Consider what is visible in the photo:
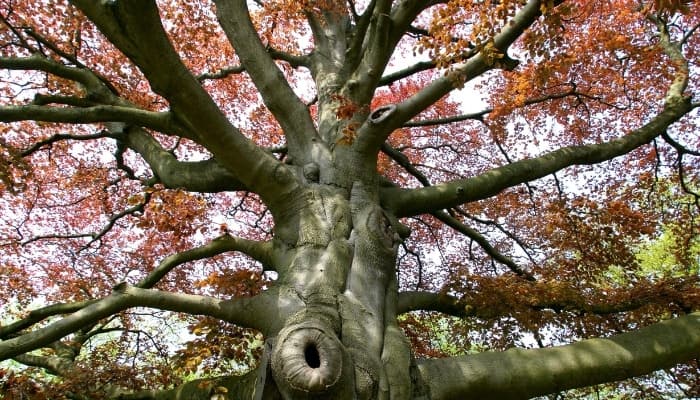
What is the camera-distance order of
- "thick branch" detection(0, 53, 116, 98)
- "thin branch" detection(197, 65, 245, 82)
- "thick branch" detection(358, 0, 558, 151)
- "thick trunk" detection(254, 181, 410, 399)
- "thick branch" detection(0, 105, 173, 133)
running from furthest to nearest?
"thin branch" detection(197, 65, 245, 82) < "thick branch" detection(0, 53, 116, 98) < "thick branch" detection(358, 0, 558, 151) < "thick branch" detection(0, 105, 173, 133) < "thick trunk" detection(254, 181, 410, 399)

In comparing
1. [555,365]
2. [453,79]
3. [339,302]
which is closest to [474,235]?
[453,79]

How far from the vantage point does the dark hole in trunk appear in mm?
2461

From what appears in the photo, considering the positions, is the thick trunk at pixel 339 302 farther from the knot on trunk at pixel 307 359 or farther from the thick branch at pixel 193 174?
the thick branch at pixel 193 174

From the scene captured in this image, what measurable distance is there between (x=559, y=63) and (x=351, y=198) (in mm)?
2220

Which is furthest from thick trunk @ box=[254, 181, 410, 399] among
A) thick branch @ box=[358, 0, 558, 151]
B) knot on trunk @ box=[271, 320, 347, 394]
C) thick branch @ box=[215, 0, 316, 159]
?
thick branch @ box=[215, 0, 316, 159]

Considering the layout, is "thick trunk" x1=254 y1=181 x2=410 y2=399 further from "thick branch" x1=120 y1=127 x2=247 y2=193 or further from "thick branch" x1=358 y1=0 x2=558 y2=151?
"thick branch" x1=120 y1=127 x2=247 y2=193

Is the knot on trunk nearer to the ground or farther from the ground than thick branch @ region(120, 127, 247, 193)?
nearer to the ground

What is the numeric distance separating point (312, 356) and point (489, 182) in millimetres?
2765

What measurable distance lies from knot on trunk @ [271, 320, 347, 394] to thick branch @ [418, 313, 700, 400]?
76 cm

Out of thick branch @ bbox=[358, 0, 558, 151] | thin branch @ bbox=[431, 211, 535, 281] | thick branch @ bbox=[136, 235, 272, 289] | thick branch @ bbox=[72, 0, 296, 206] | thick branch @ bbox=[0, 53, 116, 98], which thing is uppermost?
thick branch @ bbox=[0, 53, 116, 98]

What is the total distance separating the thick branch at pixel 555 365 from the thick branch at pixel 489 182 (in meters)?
1.76

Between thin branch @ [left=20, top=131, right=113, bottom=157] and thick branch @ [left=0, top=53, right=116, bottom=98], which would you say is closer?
thick branch @ [left=0, top=53, right=116, bottom=98]

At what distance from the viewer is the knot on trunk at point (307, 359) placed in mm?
2272

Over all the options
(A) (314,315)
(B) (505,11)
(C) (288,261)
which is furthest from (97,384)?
(B) (505,11)
